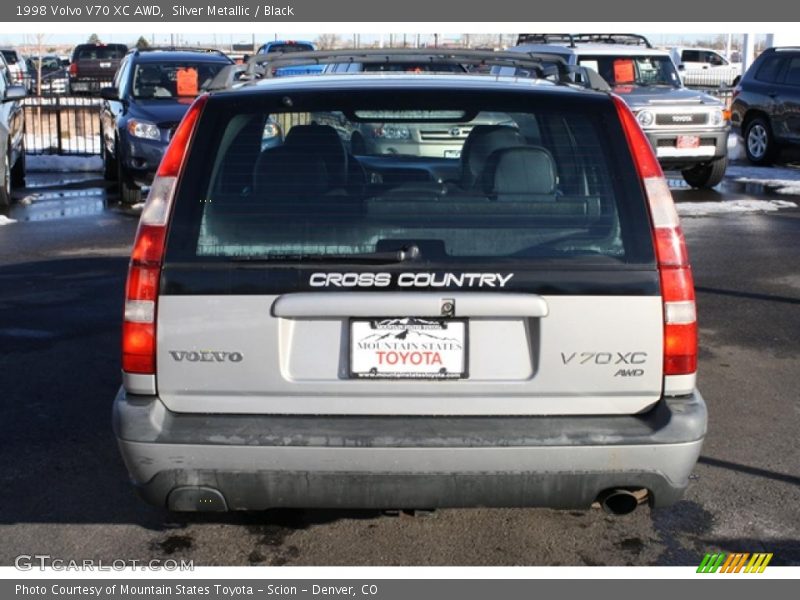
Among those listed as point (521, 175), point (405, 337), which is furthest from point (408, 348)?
point (521, 175)

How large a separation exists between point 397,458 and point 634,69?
14.1 metres

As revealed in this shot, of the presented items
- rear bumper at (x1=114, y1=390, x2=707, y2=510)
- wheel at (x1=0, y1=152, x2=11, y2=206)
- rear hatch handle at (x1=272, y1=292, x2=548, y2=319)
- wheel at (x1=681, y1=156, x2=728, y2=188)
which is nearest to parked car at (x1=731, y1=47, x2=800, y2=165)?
wheel at (x1=681, y1=156, x2=728, y2=188)

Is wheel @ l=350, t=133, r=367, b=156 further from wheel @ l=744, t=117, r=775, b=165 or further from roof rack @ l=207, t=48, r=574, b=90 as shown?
wheel @ l=744, t=117, r=775, b=165

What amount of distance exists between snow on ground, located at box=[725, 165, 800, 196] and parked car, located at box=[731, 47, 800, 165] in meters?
0.45

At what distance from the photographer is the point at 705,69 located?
42.0m

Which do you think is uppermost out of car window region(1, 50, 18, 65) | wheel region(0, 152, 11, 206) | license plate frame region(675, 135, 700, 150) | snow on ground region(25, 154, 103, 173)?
car window region(1, 50, 18, 65)

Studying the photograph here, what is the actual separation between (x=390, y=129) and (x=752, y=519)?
7.23ft

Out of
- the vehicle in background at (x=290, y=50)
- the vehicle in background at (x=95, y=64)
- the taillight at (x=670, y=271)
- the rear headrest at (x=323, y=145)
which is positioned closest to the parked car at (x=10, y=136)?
the vehicle in background at (x=290, y=50)

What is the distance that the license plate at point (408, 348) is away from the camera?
3709 mm

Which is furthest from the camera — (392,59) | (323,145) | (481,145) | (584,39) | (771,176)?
(584,39)

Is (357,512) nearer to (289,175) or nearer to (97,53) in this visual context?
(289,175)

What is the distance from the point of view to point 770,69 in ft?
61.1

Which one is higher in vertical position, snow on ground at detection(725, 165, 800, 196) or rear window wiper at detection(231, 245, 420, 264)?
rear window wiper at detection(231, 245, 420, 264)

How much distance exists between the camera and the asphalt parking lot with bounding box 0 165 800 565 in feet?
14.4
